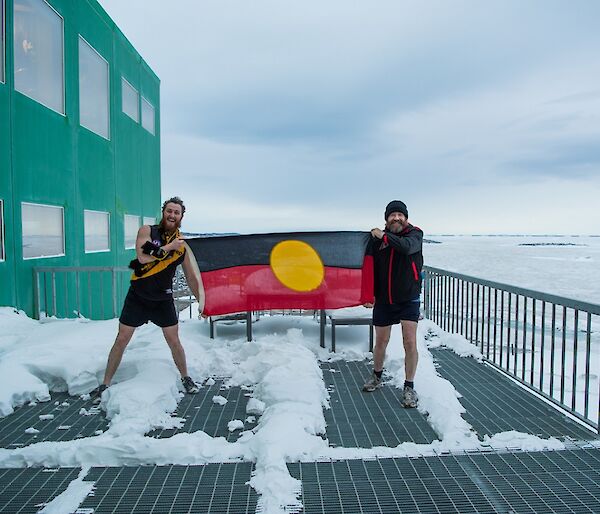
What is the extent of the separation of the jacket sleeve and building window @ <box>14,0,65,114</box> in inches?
273

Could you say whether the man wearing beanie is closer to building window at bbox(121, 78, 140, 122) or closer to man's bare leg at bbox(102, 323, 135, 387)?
man's bare leg at bbox(102, 323, 135, 387)

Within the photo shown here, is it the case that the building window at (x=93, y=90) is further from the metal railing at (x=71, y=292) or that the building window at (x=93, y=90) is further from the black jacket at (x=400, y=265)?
the black jacket at (x=400, y=265)

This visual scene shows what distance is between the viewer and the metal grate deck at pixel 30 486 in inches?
119

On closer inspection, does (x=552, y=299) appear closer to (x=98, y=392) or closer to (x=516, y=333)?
(x=516, y=333)

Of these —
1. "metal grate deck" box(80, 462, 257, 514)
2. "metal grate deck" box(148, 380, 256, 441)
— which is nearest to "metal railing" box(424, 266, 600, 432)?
"metal grate deck" box(148, 380, 256, 441)

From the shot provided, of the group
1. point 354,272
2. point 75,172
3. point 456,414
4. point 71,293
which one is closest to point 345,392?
point 456,414

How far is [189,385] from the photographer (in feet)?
16.7

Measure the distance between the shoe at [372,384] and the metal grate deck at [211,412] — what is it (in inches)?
48.3

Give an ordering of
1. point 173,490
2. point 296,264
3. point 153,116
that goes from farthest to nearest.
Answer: point 153,116, point 296,264, point 173,490

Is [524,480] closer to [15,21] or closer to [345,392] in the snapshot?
[345,392]

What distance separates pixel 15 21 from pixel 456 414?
28.0ft

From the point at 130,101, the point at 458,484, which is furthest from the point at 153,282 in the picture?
the point at 130,101

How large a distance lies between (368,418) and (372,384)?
2.47 feet

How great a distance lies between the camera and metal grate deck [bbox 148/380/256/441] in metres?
4.12
